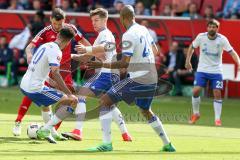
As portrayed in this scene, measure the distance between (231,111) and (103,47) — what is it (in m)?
8.62

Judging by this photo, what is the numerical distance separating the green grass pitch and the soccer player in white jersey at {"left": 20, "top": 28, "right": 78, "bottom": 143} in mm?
434

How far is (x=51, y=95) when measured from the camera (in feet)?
48.1

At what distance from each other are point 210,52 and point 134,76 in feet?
20.5

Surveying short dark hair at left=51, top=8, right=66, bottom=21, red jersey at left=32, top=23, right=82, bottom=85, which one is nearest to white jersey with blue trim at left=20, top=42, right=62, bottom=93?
short dark hair at left=51, top=8, right=66, bottom=21

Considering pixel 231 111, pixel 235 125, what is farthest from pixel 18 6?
pixel 235 125

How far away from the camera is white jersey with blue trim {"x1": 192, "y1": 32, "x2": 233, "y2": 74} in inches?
774

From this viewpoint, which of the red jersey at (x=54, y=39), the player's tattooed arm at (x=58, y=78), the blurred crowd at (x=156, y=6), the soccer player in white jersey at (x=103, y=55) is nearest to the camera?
the player's tattooed arm at (x=58, y=78)

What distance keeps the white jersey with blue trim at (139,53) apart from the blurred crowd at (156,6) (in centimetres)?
1237

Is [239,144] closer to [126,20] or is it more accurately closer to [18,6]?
[126,20]

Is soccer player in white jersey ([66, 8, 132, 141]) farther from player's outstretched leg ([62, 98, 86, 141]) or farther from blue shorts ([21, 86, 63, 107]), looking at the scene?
blue shorts ([21, 86, 63, 107])

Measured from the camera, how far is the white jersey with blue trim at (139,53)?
13.4 meters

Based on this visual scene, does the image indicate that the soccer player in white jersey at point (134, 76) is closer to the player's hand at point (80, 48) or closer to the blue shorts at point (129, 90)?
the blue shorts at point (129, 90)

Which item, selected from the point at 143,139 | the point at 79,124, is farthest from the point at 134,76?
the point at 143,139

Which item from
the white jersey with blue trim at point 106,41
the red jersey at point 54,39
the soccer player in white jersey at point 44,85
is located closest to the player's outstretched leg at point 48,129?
the soccer player in white jersey at point 44,85
